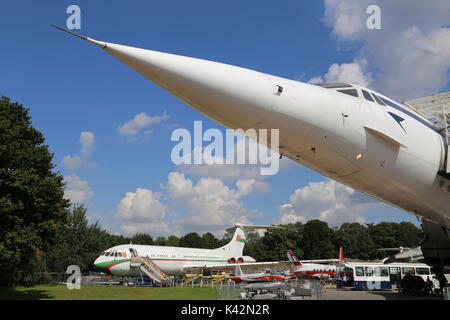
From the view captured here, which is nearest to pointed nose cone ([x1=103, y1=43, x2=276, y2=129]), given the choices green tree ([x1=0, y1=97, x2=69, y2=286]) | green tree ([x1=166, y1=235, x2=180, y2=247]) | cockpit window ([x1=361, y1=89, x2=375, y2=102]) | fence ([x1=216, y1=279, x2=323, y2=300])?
cockpit window ([x1=361, y1=89, x2=375, y2=102])

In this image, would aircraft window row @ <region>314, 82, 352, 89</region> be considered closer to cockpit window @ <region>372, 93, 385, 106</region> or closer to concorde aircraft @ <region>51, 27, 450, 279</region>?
concorde aircraft @ <region>51, 27, 450, 279</region>

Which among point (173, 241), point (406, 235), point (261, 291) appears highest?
point (261, 291)

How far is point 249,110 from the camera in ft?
15.1

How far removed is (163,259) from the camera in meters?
33.5

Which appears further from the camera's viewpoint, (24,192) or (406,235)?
(406,235)

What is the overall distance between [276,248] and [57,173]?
5353cm

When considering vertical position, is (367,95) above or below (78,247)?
above

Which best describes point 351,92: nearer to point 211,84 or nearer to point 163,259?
point 211,84

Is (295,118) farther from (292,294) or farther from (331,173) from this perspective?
(292,294)

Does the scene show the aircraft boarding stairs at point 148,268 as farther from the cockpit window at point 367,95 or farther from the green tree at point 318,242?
the green tree at point 318,242

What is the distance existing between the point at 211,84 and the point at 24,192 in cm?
1492

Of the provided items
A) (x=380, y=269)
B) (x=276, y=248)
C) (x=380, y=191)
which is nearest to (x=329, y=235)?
(x=276, y=248)

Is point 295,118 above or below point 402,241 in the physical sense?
above

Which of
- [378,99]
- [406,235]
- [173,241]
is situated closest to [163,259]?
[378,99]
